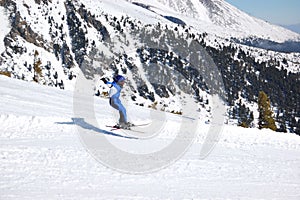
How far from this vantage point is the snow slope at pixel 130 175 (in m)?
7.29

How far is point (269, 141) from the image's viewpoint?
15703mm

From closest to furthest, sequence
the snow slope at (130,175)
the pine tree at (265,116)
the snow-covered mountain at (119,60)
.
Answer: the snow slope at (130,175), the pine tree at (265,116), the snow-covered mountain at (119,60)

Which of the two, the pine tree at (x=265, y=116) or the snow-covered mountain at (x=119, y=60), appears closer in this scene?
the pine tree at (x=265, y=116)

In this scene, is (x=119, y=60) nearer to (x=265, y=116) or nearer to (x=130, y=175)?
(x=265, y=116)

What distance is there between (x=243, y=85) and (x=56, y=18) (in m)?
94.2

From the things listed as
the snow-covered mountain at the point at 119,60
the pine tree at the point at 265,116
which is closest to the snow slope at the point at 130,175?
the pine tree at the point at 265,116

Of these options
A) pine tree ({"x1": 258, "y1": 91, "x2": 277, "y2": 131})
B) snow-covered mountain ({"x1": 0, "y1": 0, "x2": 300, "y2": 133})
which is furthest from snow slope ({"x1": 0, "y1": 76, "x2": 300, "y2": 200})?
snow-covered mountain ({"x1": 0, "y1": 0, "x2": 300, "y2": 133})

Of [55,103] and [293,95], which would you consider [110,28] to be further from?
[55,103]

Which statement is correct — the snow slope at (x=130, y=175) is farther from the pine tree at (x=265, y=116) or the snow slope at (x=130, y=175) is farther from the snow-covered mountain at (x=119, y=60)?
the snow-covered mountain at (x=119, y=60)

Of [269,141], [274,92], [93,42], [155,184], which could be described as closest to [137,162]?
[155,184]

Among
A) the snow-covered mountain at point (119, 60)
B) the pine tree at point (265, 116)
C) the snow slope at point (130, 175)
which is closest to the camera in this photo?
the snow slope at point (130, 175)

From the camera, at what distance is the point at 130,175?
8562 millimetres

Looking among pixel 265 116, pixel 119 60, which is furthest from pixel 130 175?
pixel 119 60

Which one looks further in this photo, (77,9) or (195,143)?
(77,9)
